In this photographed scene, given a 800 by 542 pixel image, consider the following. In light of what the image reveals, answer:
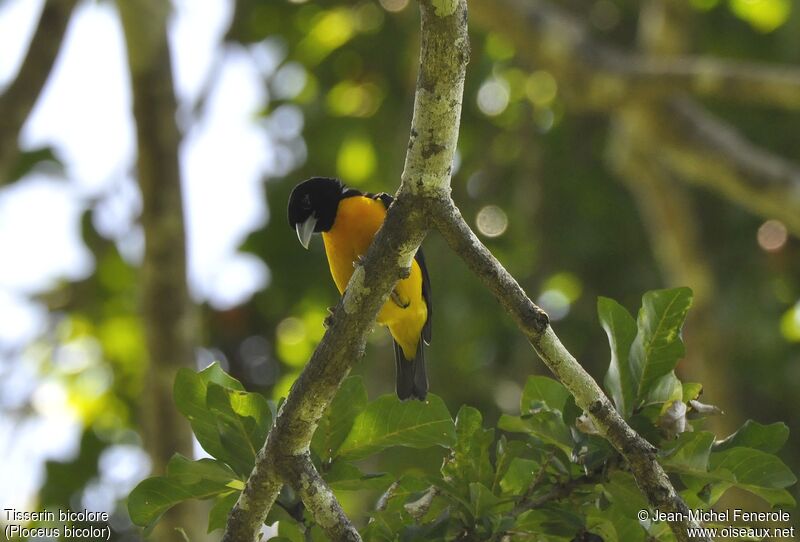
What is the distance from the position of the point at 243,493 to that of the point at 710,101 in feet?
22.1

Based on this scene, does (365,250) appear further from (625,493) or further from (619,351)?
A: (625,493)

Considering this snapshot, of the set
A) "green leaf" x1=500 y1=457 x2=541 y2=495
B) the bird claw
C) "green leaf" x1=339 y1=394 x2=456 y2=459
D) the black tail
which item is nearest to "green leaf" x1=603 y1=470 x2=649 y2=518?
"green leaf" x1=500 y1=457 x2=541 y2=495

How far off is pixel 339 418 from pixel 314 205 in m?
1.92

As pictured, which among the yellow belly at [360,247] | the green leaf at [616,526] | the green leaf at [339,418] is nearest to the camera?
the green leaf at [616,526]

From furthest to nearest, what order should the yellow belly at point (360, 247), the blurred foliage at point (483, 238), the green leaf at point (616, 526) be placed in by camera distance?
the blurred foliage at point (483, 238) < the yellow belly at point (360, 247) < the green leaf at point (616, 526)

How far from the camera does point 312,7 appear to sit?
8.65 meters

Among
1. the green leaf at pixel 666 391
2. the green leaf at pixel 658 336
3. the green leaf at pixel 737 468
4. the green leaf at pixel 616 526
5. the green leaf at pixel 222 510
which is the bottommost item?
the green leaf at pixel 616 526

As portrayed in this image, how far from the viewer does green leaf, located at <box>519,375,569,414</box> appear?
9.81 ft

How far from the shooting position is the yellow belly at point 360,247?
443cm

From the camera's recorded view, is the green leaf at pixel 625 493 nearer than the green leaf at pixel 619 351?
Yes

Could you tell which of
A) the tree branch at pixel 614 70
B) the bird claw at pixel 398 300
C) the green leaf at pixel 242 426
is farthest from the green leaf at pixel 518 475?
the tree branch at pixel 614 70

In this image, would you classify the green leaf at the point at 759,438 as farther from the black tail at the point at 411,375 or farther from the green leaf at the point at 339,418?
the black tail at the point at 411,375

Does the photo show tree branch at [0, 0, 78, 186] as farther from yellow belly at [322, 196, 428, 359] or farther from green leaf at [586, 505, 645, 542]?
green leaf at [586, 505, 645, 542]

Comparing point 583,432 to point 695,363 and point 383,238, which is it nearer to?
point 383,238
